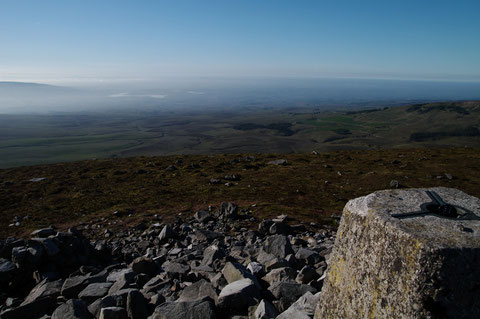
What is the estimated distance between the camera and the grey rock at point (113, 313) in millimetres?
6574

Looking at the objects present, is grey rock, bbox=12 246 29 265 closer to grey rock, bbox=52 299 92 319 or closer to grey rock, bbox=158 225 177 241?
grey rock, bbox=52 299 92 319

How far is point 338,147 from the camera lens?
181 m

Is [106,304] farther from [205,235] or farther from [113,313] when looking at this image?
[205,235]

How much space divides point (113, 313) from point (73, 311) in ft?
4.06

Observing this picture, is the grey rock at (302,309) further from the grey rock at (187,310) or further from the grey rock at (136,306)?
the grey rock at (136,306)

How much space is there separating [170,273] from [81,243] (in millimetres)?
5176

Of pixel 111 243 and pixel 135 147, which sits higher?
pixel 111 243

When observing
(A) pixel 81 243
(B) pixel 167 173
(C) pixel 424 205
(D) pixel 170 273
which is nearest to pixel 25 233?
(A) pixel 81 243

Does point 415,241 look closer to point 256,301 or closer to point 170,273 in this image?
point 256,301

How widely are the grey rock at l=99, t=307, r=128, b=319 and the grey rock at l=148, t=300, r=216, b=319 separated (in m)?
0.74

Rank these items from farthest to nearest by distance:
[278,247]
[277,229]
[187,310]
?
1. [277,229]
2. [278,247]
3. [187,310]

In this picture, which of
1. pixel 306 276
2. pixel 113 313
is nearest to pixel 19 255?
pixel 113 313

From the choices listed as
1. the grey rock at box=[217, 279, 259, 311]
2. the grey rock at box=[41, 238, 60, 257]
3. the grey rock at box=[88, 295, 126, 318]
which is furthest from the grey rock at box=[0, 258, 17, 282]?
the grey rock at box=[217, 279, 259, 311]

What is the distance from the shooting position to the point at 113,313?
6648 mm
